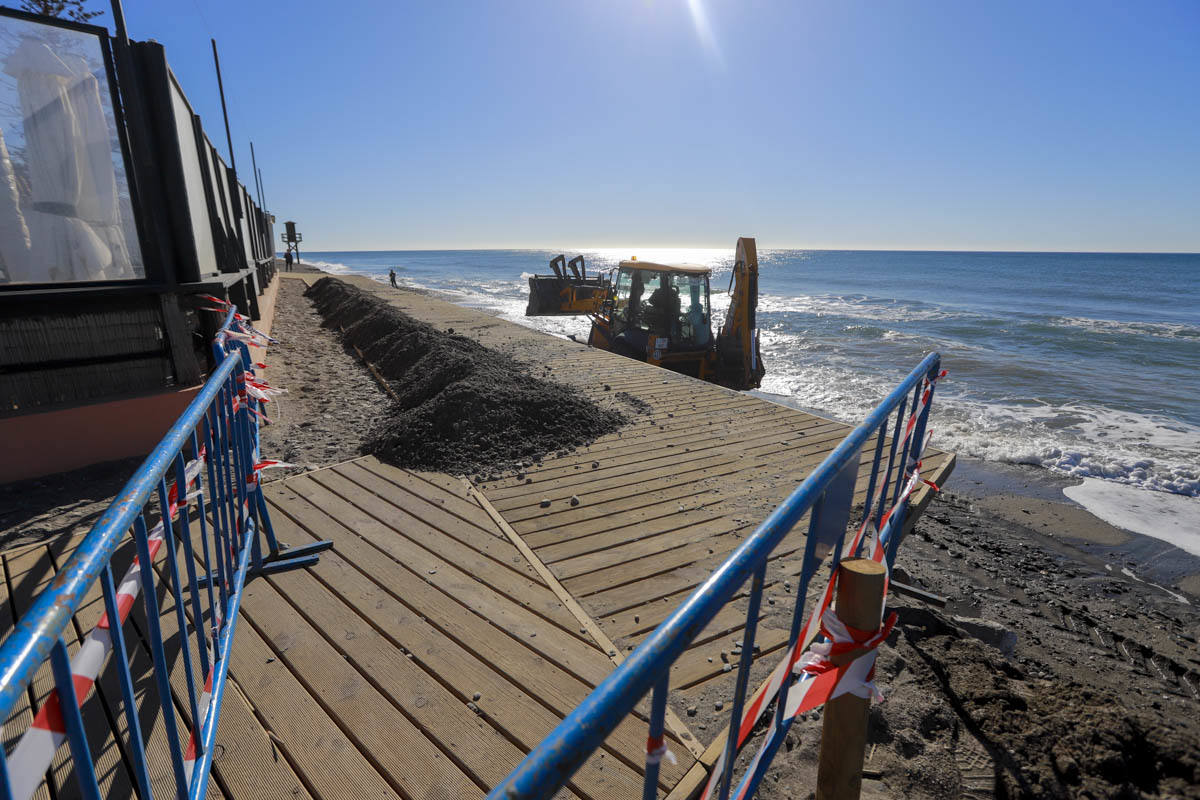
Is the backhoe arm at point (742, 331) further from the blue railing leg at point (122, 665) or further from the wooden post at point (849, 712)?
the blue railing leg at point (122, 665)

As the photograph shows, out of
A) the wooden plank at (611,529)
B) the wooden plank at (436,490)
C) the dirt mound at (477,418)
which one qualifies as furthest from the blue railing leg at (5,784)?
the dirt mound at (477,418)

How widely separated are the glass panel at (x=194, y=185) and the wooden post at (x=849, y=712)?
5736 millimetres

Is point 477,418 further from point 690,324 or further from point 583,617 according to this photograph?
point 690,324

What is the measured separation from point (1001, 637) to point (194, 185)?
316 inches

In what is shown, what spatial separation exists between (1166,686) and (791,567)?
3.64 m

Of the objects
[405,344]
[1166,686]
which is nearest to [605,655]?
[1166,686]

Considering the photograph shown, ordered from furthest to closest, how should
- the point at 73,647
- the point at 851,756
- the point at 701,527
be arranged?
the point at 701,527
the point at 73,647
the point at 851,756

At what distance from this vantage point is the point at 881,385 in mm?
15000

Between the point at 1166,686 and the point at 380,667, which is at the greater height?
the point at 380,667

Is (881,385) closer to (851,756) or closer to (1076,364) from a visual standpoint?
(1076,364)

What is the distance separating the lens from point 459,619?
2.88 m

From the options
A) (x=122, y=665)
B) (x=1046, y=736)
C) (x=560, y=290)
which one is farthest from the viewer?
(x=560, y=290)

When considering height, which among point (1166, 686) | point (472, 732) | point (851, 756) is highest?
point (851, 756)

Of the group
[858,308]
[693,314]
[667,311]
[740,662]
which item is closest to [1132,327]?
[858,308]
